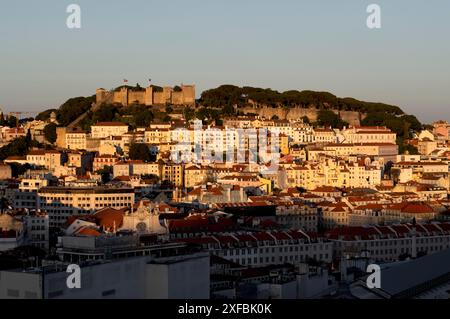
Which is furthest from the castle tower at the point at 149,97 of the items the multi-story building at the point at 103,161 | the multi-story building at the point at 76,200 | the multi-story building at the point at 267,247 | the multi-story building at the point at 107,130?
the multi-story building at the point at 267,247

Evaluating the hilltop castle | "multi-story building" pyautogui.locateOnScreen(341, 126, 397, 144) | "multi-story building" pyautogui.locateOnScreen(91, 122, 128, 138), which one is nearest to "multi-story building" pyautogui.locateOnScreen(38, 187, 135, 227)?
"multi-story building" pyautogui.locateOnScreen(91, 122, 128, 138)

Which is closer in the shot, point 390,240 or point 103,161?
point 390,240

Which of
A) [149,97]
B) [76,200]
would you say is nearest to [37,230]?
[76,200]

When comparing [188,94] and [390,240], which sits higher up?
[188,94]

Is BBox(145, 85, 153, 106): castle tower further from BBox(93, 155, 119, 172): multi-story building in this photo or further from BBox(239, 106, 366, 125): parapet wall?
BBox(93, 155, 119, 172): multi-story building

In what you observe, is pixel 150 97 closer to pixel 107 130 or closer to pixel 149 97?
pixel 149 97

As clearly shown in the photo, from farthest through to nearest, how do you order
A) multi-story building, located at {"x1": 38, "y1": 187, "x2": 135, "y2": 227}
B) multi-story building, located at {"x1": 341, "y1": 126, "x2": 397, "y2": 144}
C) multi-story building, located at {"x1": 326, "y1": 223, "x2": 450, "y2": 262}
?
1. multi-story building, located at {"x1": 341, "y1": 126, "x2": 397, "y2": 144}
2. multi-story building, located at {"x1": 38, "y1": 187, "x2": 135, "y2": 227}
3. multi-story building, located at {"x1": 326, "y1": 223, "x2": 450, "y2": 262}

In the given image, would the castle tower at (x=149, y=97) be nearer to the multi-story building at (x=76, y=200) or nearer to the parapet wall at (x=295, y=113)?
the parapet wall at (x=295, y=113)
